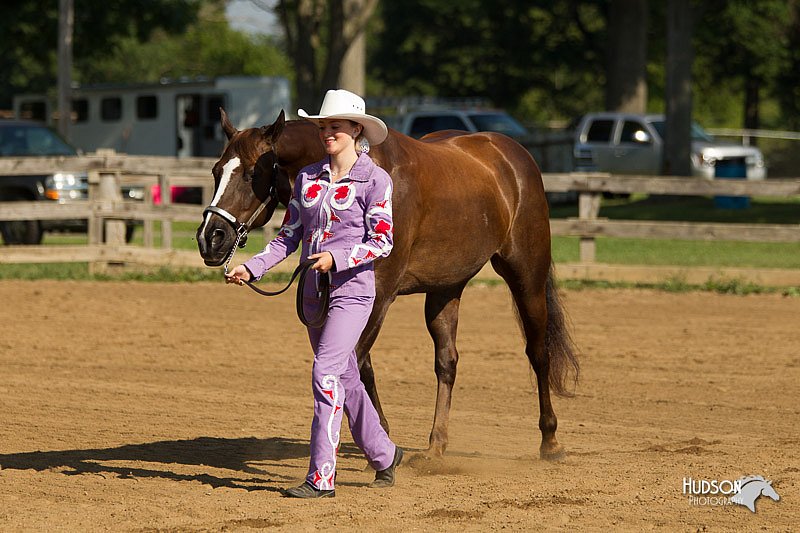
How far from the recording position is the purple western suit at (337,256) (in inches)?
203

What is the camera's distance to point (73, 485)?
18.3 ft

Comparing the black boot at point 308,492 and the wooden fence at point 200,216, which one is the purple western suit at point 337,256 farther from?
the wooden fence at point 200,216

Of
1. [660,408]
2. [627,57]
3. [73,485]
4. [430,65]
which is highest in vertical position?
[73,485]

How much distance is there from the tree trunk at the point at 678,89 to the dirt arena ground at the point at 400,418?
13.9 meters

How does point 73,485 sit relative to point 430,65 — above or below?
above

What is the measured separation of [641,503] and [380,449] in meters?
1.19

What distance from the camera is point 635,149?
1174 inches

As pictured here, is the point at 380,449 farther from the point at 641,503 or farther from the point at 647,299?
the point at 647,299

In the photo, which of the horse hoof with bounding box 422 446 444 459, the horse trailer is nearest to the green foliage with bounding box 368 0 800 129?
the horse trailer

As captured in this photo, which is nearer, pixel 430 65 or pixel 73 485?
pixel 73 485

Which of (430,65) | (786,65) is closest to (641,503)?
(786,65)

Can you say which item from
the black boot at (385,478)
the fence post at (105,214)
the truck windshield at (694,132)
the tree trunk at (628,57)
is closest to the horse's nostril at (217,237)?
the black boot at (385,478)

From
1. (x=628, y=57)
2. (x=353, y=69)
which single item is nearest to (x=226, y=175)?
(x=353, y=69)

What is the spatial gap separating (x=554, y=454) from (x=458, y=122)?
2190 centimetres
